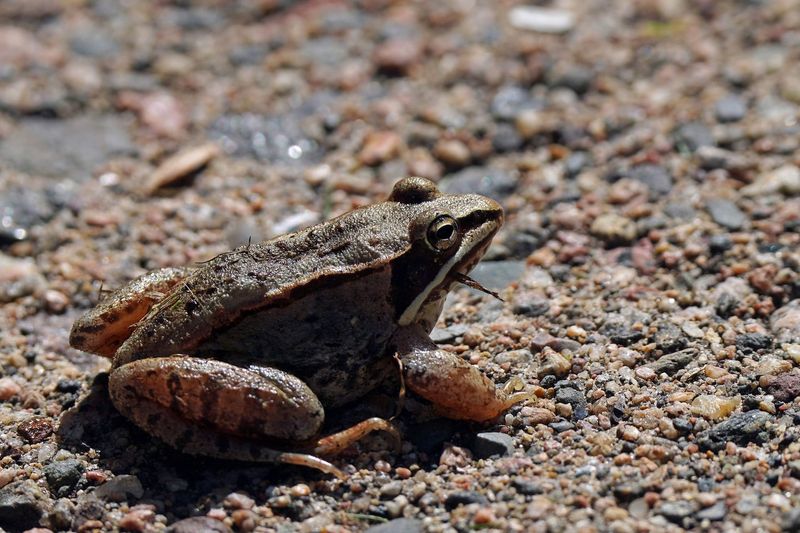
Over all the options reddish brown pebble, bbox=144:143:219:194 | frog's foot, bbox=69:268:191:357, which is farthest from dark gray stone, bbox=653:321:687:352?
reddish brown pebble, bbox=144:143:219:194

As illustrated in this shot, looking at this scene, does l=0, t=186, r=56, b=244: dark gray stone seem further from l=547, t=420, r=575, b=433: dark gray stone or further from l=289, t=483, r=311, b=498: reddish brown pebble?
l=547, t=420, r=575, b=433: dark gray stone

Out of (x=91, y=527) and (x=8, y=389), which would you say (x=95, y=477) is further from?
(x=8, y=389)

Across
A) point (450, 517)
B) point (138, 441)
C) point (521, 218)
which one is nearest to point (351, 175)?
point (521, 218)

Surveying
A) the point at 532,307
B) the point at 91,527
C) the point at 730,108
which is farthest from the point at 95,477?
the point at 730,108

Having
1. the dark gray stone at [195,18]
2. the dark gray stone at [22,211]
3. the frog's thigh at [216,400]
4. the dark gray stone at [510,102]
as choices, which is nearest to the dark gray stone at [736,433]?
the frog's thigh at [216,400]

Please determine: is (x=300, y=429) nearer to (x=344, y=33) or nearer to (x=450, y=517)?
(x=450, y=517)

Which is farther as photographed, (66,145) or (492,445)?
(66,145)
